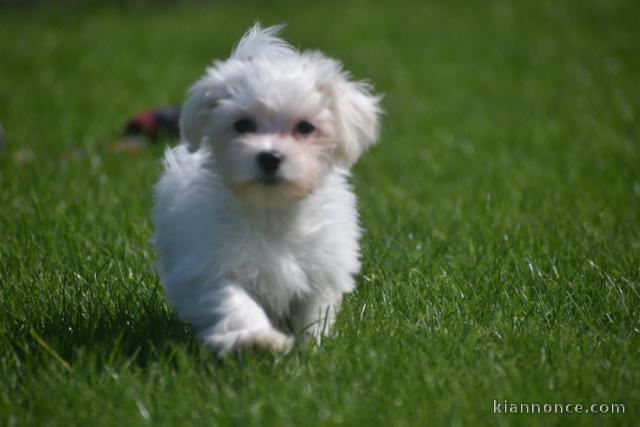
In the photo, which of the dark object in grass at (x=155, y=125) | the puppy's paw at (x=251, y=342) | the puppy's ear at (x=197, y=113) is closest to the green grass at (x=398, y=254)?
the puppy's paw at (x=251, y=342)

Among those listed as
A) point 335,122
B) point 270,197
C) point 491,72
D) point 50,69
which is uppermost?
point 335,122

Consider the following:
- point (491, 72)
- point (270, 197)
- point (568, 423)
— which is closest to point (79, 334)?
point (270, 197)

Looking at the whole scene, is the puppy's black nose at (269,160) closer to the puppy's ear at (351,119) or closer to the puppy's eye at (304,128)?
the puppy's eye at (304,128)

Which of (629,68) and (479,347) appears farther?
(629,68)

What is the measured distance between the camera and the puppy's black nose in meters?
3.24

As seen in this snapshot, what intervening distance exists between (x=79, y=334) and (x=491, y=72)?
7.61 meters

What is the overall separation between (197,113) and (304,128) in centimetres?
45

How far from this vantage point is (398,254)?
184 inches

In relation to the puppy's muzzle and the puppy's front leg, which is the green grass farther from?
the puppy's muzzle

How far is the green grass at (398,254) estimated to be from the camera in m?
3.04

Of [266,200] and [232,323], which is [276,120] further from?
[232,323]

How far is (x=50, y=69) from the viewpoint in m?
9.84

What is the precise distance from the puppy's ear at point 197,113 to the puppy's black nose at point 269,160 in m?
0.43

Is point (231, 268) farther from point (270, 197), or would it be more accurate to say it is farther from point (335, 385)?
point (335, 385)
